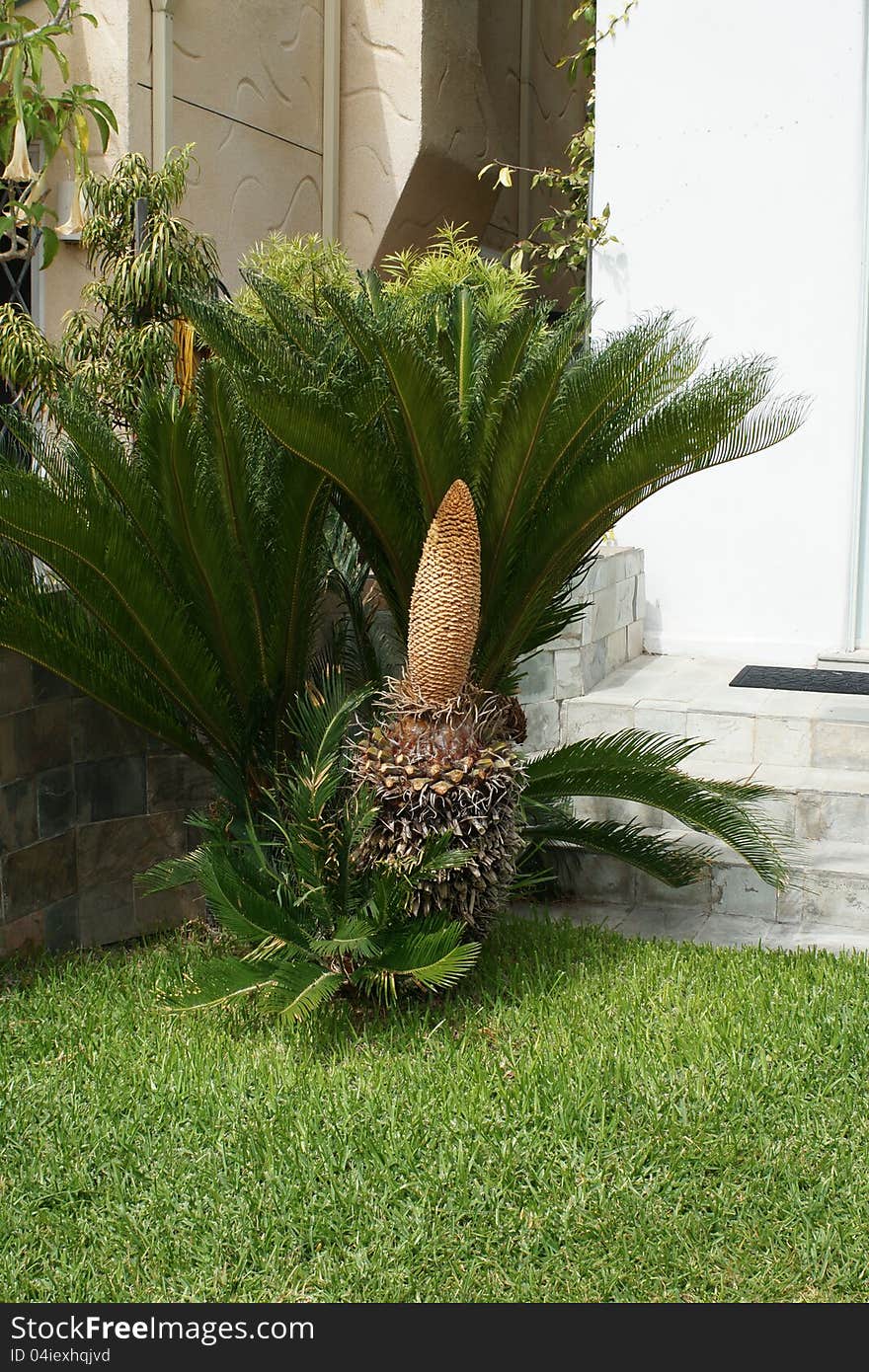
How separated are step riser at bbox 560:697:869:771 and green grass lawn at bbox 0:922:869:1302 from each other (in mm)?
1306

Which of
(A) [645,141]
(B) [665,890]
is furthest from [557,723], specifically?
(A) [645,141]

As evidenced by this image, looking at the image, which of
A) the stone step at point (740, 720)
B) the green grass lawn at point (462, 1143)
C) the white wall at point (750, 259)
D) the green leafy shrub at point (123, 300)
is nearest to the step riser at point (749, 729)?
the stone step at point (740, 720)

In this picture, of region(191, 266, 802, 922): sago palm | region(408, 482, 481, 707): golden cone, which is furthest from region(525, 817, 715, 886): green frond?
region(408, 482, 481, 707): golden cone

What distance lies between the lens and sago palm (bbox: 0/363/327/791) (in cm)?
420

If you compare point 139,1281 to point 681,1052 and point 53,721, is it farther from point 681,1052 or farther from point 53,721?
point 53,721

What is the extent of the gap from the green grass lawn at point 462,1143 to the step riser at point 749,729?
1306mm

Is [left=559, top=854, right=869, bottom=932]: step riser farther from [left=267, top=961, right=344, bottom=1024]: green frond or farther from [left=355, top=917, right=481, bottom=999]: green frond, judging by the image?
[left=267, top=961, right=344, bottom=1024]: green frond

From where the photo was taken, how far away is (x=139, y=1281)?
9.37 feet

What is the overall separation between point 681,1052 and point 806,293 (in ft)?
14.5

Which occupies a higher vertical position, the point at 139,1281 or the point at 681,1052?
the point at 681,1052

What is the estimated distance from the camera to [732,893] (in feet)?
16.3

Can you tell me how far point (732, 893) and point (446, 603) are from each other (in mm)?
1779

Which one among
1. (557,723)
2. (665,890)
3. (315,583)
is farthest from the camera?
(557,723)

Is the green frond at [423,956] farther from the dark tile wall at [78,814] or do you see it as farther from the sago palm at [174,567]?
the dark tile wall at [78,814]
